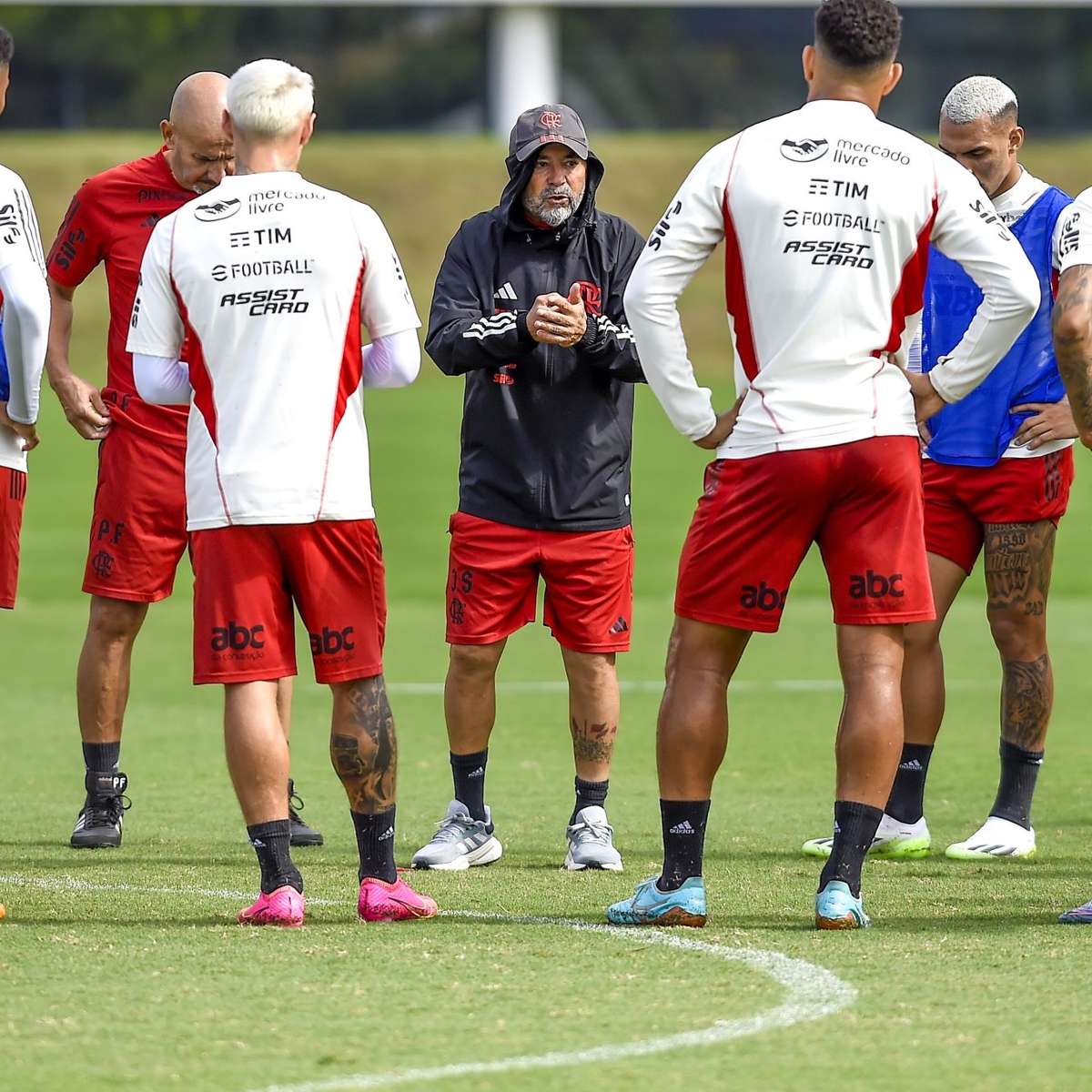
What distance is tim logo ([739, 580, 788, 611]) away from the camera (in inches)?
204

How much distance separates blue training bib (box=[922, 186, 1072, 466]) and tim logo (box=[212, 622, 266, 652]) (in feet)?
8.74

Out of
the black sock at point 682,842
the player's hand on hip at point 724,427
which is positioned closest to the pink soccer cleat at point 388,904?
the black sock at point 682,842

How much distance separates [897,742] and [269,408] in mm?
1866

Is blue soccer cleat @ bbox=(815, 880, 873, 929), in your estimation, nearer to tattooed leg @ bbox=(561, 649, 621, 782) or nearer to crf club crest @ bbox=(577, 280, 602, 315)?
tattooed leg @ bbox=(561, 649, 621, 782)

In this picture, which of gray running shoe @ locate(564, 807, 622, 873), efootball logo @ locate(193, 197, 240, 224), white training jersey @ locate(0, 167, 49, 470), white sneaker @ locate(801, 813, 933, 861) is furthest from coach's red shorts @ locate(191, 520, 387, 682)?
white sneaker @ locate(801, 813, 933, 861)

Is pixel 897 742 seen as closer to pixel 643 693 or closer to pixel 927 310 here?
pixel 927 310

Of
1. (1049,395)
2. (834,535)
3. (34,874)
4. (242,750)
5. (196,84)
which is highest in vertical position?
(196,84)

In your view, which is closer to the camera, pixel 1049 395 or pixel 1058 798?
pixel 1049 395

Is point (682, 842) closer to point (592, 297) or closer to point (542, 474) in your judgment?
point (542, 474)

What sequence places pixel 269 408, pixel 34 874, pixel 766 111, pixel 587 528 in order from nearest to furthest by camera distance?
pixel 269 408
pixel 34 874
pixel 587 528
pixel 766 111

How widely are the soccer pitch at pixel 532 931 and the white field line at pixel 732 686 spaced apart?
0.04 meters

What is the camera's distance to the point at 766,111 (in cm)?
5153

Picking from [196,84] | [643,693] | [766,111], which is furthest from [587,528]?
[766,111]

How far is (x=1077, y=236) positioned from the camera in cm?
547
